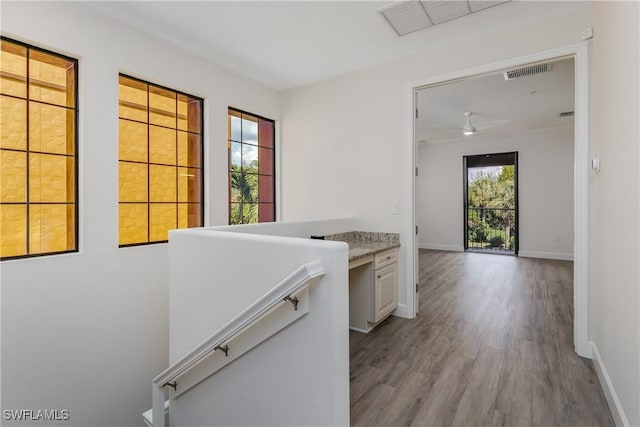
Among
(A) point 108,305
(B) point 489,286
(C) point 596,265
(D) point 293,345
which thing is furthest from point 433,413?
(B) point 489,286

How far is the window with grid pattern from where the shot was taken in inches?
115

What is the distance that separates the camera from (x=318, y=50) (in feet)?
10.9

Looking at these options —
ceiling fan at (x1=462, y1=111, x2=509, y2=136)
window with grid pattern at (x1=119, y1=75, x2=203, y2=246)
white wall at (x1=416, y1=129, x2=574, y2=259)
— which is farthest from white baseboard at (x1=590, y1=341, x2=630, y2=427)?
ceiling fan at (x1=462, y1=111, x2=509, y2=136)

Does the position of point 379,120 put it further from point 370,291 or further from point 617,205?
point 617,205

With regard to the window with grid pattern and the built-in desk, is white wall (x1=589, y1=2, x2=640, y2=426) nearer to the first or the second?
the built-in desk

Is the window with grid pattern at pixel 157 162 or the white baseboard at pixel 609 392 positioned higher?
the window with grid pattern at pixel 157 162

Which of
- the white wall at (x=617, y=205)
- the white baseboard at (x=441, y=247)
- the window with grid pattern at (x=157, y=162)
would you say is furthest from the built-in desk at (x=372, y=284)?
the white baseboard at (x=441, y=247)

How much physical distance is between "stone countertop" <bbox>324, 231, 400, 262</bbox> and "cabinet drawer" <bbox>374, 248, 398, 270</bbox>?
0.16ft

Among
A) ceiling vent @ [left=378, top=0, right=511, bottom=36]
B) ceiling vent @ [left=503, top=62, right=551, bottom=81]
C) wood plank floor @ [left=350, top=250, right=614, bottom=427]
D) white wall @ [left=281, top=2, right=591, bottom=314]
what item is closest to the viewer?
wood plank floor @ [left=350, top=250, right=614, bottom=427]

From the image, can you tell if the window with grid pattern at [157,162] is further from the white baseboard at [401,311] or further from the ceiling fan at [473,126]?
the ceiling fan at [473,126]

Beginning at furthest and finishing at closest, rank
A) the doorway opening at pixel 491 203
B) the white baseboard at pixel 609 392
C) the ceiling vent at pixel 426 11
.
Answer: the doorway opening at pixel 491 203, the ceiling vent at pixel 426 11, the white baseboard at pixel 609 392

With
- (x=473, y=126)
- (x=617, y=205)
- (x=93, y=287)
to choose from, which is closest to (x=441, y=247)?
(x=473, y=126)

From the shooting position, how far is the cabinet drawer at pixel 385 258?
10.2 ft

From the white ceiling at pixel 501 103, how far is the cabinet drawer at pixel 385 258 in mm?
1778
